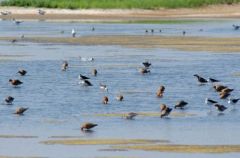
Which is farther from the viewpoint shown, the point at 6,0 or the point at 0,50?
the point at 6,0

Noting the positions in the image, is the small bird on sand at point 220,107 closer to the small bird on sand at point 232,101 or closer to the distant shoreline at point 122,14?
the small bird on sand at point 232,101

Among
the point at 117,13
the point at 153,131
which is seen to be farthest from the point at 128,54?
the point at 117,13

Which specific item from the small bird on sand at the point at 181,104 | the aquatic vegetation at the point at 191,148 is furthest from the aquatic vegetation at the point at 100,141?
Result: the small bird on sand at the point at 181,104

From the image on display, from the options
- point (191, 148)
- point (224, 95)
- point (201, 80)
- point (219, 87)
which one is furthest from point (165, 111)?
point (201, 80)

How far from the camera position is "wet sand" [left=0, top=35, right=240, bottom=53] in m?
54.5

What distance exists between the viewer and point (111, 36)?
207 feet

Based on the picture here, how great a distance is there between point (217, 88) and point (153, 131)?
8.89m

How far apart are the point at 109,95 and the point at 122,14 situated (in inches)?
2246

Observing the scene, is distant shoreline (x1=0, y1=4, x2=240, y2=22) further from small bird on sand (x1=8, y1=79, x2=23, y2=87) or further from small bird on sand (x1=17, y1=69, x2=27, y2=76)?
small bird on sand (x1=8, y1=79, x2=23, y2=87)

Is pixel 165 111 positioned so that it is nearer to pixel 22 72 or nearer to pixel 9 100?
pixel 9 100

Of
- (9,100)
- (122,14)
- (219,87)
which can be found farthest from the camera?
(122,14)

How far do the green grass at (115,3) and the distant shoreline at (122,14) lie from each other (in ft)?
2.35

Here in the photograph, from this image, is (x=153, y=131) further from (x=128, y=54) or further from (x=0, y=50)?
(x=0, y=50)

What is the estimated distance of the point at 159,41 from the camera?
59781mm
